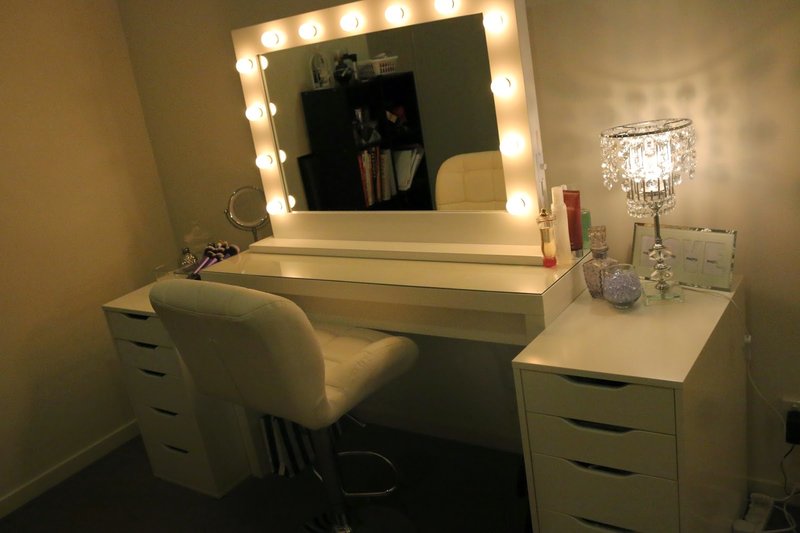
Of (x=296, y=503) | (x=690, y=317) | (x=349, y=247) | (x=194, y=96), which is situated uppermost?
(x=194, y=96)

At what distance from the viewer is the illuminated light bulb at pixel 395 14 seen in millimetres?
1986

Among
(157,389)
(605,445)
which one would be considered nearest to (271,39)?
(157,389)

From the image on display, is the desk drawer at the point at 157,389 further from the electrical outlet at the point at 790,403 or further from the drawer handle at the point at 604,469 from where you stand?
the electrical outlet at the point at 790,403

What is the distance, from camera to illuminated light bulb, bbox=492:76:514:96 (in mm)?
1869

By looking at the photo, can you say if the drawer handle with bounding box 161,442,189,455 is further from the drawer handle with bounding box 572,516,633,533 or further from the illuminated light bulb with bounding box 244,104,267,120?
the drawer handle with bounding box 572,516,633,533

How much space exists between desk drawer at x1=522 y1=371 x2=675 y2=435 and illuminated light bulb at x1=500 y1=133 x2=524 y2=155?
65cm

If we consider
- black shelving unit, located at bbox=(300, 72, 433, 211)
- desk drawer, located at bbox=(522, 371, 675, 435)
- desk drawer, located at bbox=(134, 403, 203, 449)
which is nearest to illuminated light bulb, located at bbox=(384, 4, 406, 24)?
black shelving unit, located at bbox=(300, 72, 433, 211)

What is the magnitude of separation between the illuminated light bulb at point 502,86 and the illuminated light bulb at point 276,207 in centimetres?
92

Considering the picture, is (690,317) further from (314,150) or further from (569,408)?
(314,150)

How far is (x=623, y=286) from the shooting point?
1.68 meters

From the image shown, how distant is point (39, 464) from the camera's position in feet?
8.64

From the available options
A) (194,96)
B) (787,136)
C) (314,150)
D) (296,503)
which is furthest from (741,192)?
(194,96)

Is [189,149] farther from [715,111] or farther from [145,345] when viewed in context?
[715,111]

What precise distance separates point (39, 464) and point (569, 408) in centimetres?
205
